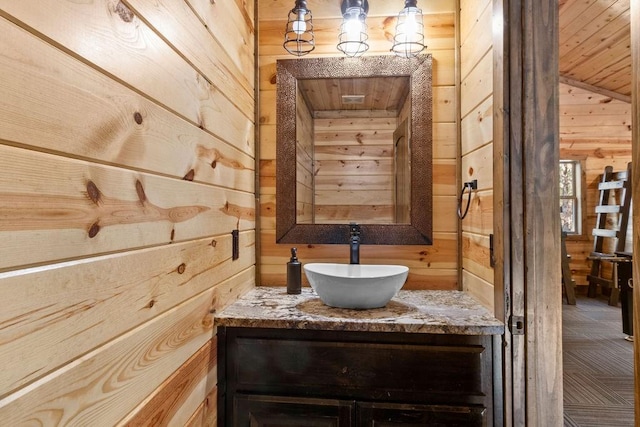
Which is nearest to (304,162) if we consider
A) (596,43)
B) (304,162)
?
(304,162)

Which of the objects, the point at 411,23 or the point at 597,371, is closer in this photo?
the point at 411,23

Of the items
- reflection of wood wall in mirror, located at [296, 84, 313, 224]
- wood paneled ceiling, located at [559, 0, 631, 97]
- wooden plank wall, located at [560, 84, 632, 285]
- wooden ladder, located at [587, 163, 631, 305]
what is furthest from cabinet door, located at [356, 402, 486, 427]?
wooden plank wall, located at [560, 84, 632, 285]

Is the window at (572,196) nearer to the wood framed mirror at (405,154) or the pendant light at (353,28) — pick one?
the wood framed mirror at (405,154)

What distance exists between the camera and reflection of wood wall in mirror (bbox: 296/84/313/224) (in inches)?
66.9

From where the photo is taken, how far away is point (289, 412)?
122 cm

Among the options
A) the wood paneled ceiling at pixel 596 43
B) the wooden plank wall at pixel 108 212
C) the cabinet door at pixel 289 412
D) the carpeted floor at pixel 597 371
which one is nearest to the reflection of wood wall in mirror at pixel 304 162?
the wooden plank wall at pixel 108 212

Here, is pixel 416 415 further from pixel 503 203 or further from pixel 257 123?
pixel 257 123

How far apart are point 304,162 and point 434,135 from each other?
61 cm

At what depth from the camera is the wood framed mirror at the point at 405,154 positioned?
1.63 metres

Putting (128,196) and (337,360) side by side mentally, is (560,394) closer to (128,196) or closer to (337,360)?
(337,360)

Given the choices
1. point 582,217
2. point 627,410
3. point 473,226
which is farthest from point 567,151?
point 473,226

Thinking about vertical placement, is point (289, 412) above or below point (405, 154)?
below

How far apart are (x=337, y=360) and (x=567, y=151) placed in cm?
509

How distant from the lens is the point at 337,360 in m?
1.21
